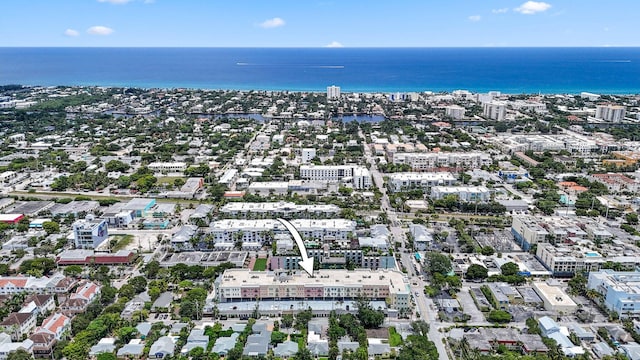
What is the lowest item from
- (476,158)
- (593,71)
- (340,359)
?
(340,359)

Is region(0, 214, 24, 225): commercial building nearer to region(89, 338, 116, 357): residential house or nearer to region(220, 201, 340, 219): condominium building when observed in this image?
region(220, 201, 340, 219): condominium building

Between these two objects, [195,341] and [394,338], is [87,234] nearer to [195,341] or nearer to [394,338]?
[195,341]

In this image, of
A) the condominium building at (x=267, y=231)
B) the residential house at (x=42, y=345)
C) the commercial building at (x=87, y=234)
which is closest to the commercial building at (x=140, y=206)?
the commercial building at (x=87, y=234)

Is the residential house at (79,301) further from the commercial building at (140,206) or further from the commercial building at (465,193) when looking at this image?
the commercial building at (465,193)

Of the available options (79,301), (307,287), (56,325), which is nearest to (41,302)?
(79,301)

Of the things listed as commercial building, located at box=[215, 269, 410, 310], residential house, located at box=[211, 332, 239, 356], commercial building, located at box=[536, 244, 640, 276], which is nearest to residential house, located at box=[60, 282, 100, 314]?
commercial building, located at box=[215, 269, 410, 310]

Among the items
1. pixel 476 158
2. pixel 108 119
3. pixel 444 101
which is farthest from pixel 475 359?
pixel 444 101

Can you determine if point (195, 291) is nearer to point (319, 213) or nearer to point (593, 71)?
point (319, 213)
